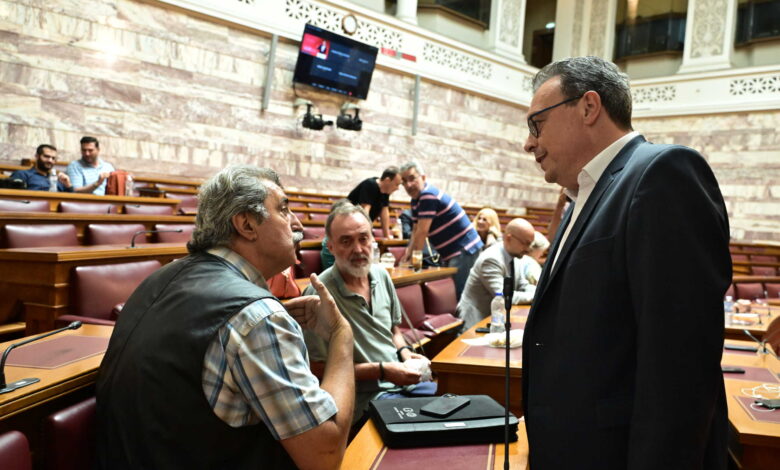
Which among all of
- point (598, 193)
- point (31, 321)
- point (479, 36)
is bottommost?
point (31, 321)

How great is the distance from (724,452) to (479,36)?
11504 millimetres

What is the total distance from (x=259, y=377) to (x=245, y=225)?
411mm

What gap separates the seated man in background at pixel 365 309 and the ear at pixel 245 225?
80 centimetres

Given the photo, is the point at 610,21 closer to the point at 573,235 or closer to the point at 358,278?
the point at 358,278

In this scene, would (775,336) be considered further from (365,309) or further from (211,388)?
(211,388)

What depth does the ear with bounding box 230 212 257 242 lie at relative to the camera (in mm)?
1322

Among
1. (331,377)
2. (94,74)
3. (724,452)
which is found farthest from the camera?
(94,74)

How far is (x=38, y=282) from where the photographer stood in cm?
241

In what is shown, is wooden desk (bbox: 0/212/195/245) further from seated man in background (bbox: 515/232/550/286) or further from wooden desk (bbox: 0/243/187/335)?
seated man in background (bbox: 515/232/550/286)

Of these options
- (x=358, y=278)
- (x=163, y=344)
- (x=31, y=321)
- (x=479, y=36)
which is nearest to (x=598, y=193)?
(x=163, y=344)

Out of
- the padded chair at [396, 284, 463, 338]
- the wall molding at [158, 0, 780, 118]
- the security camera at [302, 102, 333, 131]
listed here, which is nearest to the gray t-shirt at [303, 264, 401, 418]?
the padded chair at [396, 284, 463, 338]

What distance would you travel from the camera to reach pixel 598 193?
1083 mm

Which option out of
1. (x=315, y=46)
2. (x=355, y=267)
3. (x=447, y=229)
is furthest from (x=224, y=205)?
(x=315, y=46)

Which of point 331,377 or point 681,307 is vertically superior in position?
point 681,307
